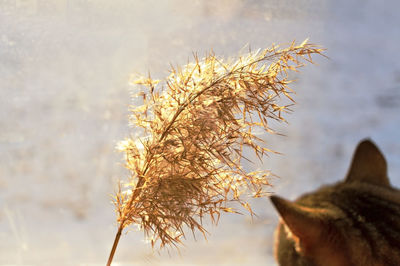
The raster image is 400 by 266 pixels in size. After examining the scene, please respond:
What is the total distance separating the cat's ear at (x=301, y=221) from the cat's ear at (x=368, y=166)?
1.13ft

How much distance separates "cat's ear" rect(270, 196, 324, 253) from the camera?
81 cm

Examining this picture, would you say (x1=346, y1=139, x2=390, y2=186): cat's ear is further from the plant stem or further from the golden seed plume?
the plant stem

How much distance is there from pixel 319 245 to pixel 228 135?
0.32 meters

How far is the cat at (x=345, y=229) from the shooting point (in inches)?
33.1

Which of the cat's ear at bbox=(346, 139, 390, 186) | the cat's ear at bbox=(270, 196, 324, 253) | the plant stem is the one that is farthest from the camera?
the cat's ear at bbox=(346, 139, 390, 186)

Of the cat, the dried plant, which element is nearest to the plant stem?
the dried plant

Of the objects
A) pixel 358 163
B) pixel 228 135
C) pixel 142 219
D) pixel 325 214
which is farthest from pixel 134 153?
Answer: pixel 358 163

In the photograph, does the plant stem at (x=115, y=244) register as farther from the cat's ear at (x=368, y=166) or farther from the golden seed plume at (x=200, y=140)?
the cat's ear at (x=368, y=166)

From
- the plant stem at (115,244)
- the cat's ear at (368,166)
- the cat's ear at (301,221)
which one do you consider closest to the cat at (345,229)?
the cat's ear at (301,221)

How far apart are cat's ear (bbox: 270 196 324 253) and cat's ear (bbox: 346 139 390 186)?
345 millimetres

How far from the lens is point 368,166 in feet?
3.93

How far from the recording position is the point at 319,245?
0.87 meters

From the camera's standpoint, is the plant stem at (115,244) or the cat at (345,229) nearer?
the cat at (345,229)

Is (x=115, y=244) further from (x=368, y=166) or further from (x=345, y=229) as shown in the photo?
(x=368, y=166)
